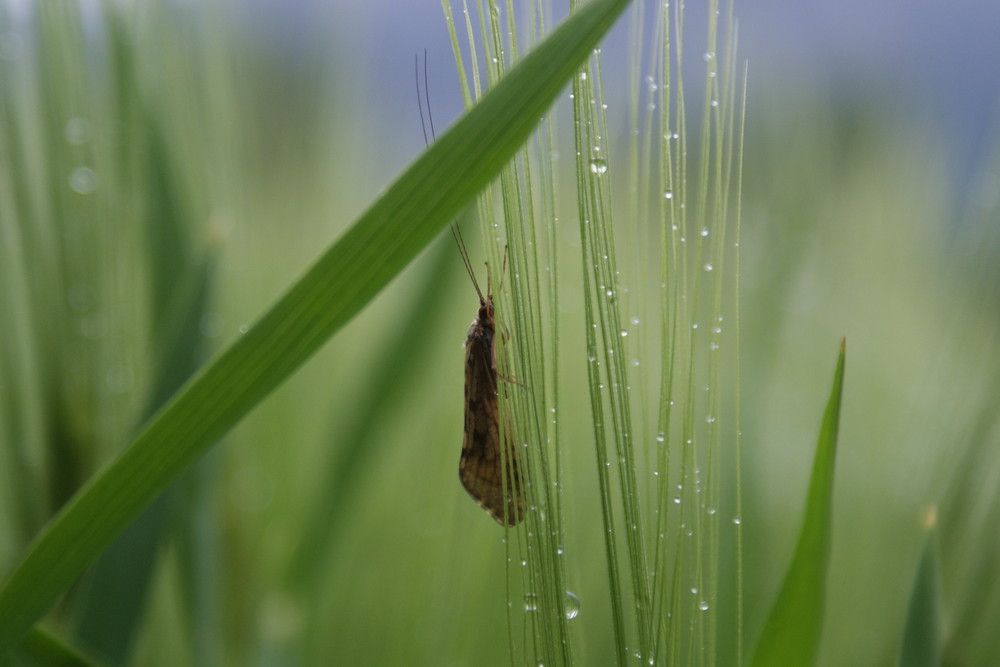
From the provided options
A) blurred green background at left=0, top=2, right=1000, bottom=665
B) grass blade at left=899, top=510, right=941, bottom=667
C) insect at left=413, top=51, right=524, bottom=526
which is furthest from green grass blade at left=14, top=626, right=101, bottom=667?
grass blade at left=899, top=510, right=941, bottom=667

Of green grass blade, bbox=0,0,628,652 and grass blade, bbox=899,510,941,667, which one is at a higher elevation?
Result: green grass blade, bbox=0,0,628,652

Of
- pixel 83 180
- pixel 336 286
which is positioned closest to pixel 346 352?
pixel 83 180

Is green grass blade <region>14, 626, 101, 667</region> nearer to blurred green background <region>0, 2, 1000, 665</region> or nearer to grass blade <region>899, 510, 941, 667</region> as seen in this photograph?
blurred green background <region>0, 2, 1000, 665</region>

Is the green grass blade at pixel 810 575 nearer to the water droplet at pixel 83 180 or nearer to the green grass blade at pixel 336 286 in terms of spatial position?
the green grass blade at pixel 336 286

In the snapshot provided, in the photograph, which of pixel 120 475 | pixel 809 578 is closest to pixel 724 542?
pixel 809 578

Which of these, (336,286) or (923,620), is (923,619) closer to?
(923,620)

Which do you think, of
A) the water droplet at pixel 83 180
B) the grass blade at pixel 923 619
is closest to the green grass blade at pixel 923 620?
the grass blade at pixel 923 619

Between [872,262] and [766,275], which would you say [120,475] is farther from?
[872,262]
